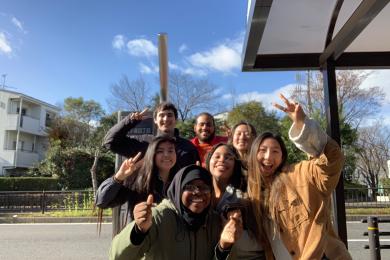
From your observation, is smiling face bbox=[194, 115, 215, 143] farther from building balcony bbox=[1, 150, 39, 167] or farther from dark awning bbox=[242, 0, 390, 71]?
building balcony bbox=[1, 150, 39, 167]

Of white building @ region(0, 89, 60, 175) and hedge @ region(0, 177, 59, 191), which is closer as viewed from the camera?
hedge @ region(0, 177, 59, 191)

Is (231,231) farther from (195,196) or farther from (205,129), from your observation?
(205,129)

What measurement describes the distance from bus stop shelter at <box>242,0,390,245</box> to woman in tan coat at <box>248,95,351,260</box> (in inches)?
59.2

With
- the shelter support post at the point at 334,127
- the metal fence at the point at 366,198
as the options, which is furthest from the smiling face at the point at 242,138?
the metal fence at the point at 366,198

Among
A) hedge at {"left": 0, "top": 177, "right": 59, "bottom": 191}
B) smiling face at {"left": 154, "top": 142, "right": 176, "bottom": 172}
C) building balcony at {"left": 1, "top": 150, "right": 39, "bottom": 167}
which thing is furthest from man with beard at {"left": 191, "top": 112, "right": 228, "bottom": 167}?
building balcony at {"left": 1, "top": 150, "right": 39, "bottom": 167}

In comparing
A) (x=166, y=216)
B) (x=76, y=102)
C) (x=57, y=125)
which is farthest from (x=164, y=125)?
(x=76, y=102)

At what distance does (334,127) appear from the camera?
396 centimetres

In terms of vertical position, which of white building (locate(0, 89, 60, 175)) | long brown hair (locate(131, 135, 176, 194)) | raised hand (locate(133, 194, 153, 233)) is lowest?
raised hand (locate(133, 194, 153, 233))

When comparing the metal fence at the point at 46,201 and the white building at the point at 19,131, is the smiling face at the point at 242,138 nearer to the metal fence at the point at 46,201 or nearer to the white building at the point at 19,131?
the metal fence at the point at 46,201

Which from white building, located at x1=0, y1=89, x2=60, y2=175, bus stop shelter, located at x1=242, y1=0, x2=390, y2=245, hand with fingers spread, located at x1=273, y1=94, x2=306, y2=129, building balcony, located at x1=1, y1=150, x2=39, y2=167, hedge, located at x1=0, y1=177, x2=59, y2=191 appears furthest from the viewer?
white building, located at x1=0, y1=89, x2=60, y2=175

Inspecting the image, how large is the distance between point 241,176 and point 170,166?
20.5 inches

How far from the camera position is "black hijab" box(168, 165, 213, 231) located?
1.93 metres

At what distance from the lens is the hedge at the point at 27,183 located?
72.9 ft

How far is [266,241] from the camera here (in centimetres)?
218
